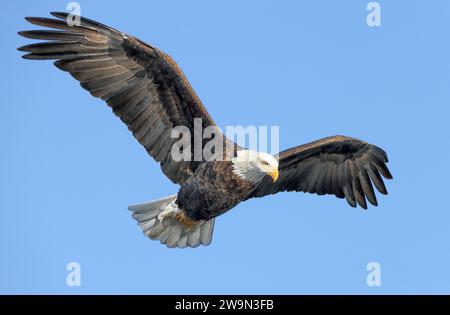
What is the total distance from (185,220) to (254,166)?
1562mm

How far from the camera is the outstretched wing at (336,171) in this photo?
15.1m

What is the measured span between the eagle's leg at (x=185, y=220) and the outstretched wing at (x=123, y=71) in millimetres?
1314

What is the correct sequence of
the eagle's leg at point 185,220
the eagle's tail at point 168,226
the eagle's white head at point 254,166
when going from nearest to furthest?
the eagle's white head at point 254,166
the eagle's leg at point 185,220
the eagle's tail at point 168,226

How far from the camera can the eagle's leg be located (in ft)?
47.2

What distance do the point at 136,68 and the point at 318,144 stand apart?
10.1ft

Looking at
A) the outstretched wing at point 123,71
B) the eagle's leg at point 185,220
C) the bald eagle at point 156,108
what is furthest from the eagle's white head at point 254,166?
the eagle's leg at point 185,220

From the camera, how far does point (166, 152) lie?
14.3 meters

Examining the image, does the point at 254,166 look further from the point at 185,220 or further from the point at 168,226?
the point at 168,226

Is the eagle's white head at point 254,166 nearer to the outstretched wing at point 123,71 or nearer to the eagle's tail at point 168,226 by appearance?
the outstretched wing at point 123,71

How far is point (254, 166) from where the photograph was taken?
13594mm

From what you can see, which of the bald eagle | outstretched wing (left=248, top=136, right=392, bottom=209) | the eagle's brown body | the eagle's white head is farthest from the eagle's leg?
the eagle's white head
